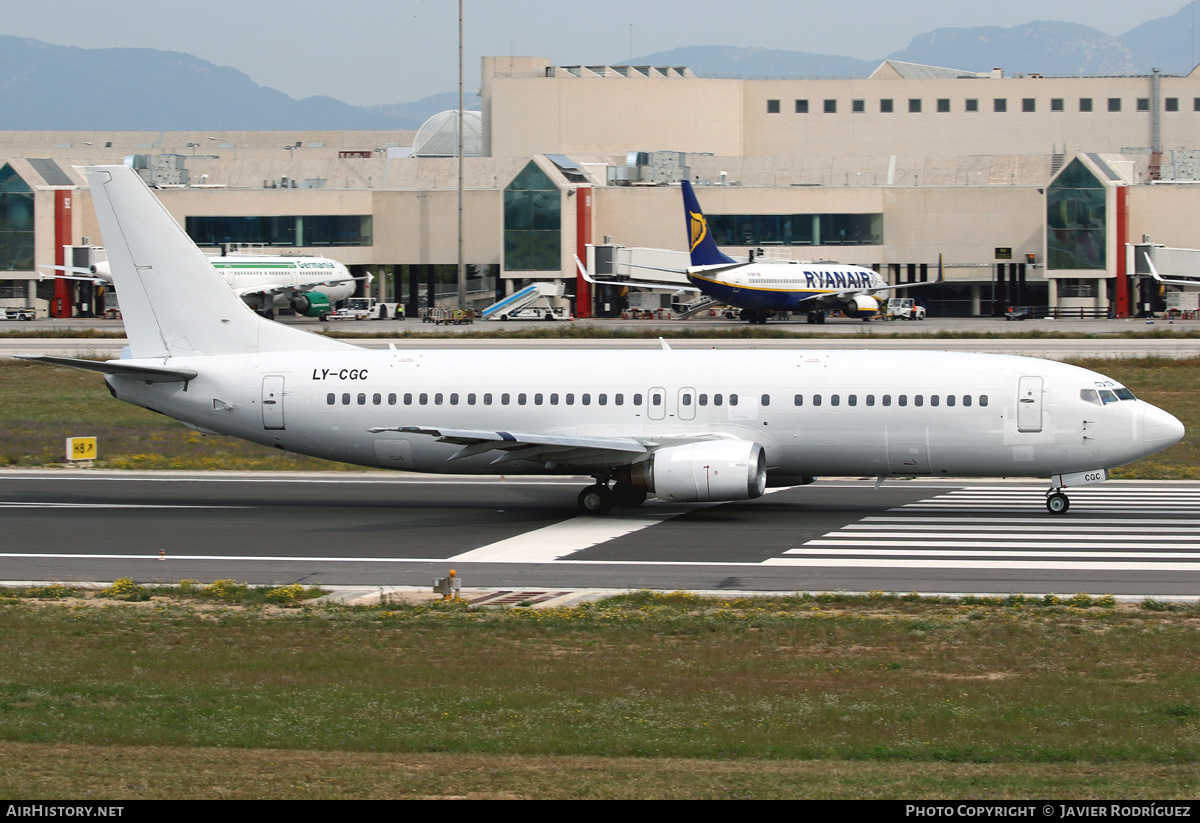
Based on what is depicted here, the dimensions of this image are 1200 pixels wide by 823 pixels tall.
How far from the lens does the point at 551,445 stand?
105 ft

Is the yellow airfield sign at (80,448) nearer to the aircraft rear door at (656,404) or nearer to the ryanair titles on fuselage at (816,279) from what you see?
the aircraft rear door at (656,404)

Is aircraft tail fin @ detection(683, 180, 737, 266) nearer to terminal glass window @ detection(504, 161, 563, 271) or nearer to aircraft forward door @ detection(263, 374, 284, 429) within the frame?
terminal glass window @ detection(504, 161, 563, 271)

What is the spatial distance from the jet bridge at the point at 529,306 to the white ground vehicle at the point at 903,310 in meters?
25.5

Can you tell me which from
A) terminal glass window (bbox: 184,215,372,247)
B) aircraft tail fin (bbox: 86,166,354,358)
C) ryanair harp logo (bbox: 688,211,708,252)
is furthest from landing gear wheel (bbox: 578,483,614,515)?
terminal glass window (bbox: 184,215,372,247)

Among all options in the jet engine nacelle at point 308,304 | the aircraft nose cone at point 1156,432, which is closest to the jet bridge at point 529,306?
the jet engine nacelle at point 308,304

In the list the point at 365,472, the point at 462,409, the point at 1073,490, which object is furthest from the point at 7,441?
the point at 1073,490

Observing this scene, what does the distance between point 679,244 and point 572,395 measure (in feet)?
273

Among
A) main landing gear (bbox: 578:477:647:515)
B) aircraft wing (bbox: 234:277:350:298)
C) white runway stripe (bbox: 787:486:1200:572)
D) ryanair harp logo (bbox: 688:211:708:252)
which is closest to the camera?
white runway stripe (bbox: 787:486:1200:572)

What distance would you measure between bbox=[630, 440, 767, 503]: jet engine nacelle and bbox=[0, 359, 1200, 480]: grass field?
16.5m

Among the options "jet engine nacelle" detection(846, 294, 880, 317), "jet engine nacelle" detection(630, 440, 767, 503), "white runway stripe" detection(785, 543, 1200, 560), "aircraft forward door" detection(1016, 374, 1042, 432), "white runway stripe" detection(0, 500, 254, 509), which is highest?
"jet engine nacelle" detection(846, 294, 880, 317)

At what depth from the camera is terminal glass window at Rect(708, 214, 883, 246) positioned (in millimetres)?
115500

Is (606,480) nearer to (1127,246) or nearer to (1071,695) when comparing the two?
(1071,695)

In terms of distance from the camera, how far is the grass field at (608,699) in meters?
12.2

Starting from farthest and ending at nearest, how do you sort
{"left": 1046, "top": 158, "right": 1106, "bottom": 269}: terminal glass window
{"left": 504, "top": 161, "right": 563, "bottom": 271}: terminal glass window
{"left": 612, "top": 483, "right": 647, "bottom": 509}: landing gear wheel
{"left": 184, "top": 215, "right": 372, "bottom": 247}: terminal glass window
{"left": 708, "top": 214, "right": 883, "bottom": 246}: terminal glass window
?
{"left": 184, "top": 215, "right": 372, "bottom": 247}: terminal glass window < {"left": 708, "top": 214, "right": 883, "bottom": 246}: terminal glass window < {"left": 504, "top": 161, "right": 563, "bottom": 271}: terminal glass window < {"left": 1046, "top": 158, "right": 1106, "bottom": 269}: terminal glass window < {"left": 612, "top": 483, "right": 647, "bottom": 509}: landing gear wheel
